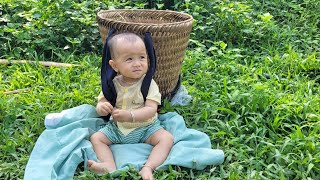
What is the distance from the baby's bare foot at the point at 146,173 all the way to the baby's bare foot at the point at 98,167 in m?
0.19

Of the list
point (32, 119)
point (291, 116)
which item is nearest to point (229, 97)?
point (291, 116)

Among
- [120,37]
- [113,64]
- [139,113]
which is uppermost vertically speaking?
[120,37]

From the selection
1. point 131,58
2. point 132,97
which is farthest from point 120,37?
point 132,97

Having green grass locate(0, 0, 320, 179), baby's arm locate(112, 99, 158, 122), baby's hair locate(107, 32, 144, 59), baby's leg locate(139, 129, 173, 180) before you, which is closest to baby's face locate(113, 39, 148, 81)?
baby's hair locate(107, 32, 144, 59)

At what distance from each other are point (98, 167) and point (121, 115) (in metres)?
0.37

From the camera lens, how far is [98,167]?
2.99 metres

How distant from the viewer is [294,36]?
525 centimetres

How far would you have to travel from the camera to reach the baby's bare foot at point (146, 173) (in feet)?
9.47

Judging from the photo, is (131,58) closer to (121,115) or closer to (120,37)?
(120,37)

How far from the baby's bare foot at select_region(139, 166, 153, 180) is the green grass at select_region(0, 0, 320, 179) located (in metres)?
0.04

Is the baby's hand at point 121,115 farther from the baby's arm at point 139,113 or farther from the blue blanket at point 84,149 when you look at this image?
the blue blanket at point 84,149

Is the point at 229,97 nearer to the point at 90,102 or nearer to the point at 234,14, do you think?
the point at 90,102

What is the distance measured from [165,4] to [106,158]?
2970 millimetres

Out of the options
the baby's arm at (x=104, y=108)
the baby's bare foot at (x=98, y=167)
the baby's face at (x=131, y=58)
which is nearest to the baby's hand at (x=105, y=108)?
the baby's arm at (x=104, y=108)
